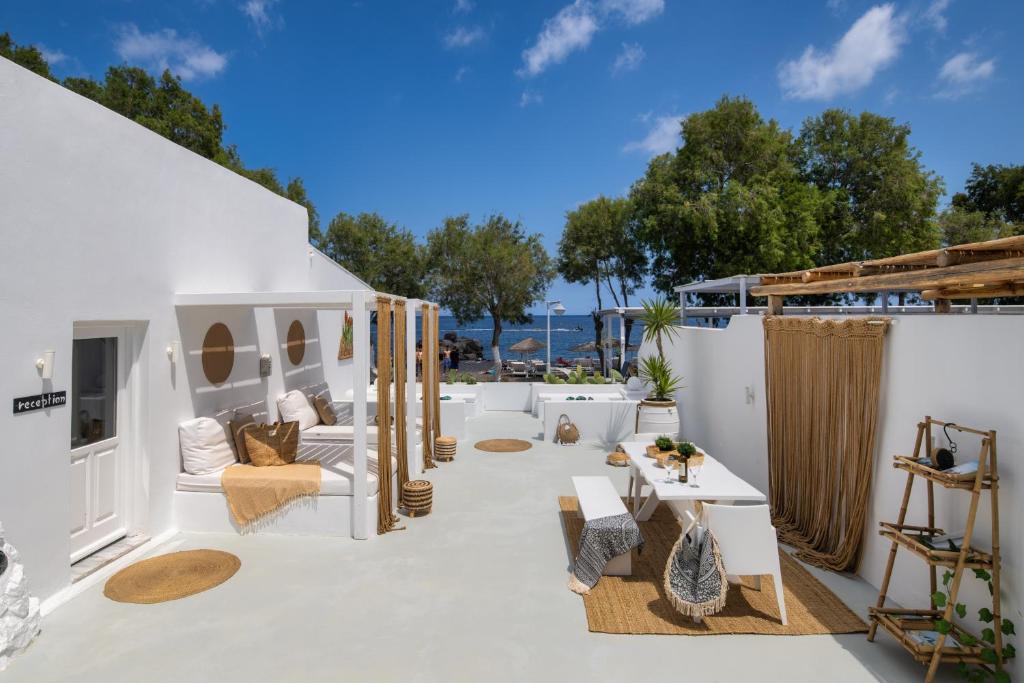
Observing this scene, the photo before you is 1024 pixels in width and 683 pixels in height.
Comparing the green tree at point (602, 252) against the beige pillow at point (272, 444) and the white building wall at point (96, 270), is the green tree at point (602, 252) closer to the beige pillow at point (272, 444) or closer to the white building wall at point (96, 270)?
the beige pillow at point (272, 444)

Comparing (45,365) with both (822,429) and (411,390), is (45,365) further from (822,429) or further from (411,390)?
(822,429)

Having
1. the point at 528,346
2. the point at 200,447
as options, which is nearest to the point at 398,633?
the point at 200,447

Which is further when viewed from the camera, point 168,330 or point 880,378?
point 168,330

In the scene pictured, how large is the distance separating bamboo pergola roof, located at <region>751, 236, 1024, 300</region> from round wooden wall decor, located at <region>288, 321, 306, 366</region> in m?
6.88

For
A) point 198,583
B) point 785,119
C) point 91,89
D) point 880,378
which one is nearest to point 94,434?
point 198,583

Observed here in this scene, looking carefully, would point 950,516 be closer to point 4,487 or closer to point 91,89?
point 4,487

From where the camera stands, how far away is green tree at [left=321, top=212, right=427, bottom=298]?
22.2 meters

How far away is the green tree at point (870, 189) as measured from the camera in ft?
63.0

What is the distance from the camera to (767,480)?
671 centimetres

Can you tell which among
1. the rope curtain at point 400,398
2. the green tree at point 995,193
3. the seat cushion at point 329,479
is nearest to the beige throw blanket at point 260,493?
the seat cushion at point 329,479

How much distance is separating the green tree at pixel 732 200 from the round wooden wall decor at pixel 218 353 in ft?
48.8

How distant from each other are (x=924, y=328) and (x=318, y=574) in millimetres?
5422

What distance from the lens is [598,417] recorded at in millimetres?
10648

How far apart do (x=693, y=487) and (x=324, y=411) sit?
19.7 feet
